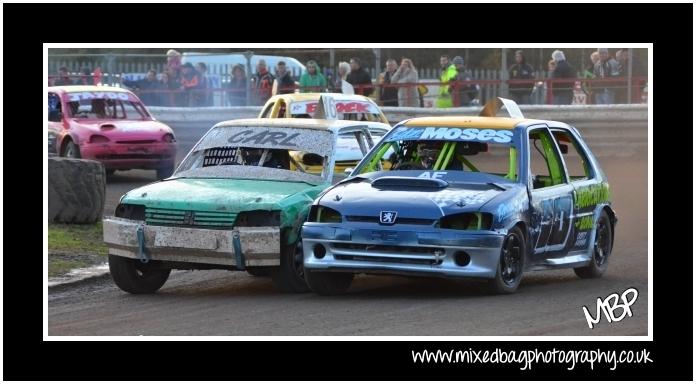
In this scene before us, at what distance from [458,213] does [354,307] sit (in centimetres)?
98

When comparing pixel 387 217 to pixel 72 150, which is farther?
pixel 72 150

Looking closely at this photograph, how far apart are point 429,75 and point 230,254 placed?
17.1 meters

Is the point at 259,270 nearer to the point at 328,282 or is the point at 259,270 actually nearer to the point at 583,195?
the point at 328,282

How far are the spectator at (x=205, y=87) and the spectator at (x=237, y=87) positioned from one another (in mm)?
354

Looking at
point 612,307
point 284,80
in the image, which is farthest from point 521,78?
point 612,307

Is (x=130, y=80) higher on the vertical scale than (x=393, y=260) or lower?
higher

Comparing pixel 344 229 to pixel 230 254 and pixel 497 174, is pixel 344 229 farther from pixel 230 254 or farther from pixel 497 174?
pixel 497 174

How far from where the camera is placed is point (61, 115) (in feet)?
73.0

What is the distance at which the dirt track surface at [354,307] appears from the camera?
32.0ft

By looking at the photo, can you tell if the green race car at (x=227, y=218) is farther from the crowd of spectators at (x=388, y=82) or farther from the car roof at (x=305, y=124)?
the crowd of spectators at (x=388, y=82)

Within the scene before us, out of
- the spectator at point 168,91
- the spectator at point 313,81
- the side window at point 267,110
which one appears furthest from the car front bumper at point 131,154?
the spectator at point 168,91

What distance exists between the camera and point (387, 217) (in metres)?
10.7

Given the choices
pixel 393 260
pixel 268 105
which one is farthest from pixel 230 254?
pixel 268 105

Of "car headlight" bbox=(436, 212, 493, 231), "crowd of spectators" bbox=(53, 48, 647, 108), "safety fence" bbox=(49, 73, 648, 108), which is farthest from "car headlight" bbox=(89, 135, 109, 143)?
"car headlight" bbox=(436, 212, 493, 231)
